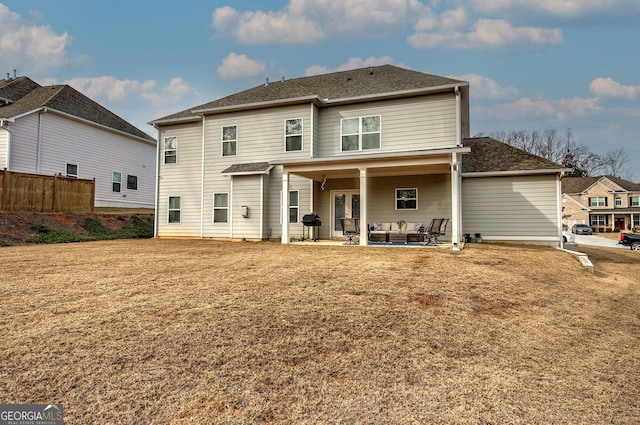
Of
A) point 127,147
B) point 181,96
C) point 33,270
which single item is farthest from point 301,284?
point 127,147

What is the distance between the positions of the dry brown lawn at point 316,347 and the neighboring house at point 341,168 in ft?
22.2

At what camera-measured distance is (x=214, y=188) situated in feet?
50.9

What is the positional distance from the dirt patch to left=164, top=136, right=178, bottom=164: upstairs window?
165 inches

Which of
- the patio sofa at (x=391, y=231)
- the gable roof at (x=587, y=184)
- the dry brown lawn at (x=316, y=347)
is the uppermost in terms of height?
the gable roof at (x=587, y=184)

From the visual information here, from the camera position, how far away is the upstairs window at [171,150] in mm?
16547


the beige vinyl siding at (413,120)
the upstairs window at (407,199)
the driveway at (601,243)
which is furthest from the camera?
the driveway at (601,243)

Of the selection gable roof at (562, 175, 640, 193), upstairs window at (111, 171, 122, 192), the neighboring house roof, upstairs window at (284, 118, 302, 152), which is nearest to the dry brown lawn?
upstairs window at (284, 118, 302, 152)

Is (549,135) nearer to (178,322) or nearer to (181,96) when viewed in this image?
(181,96)

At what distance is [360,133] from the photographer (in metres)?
14.0

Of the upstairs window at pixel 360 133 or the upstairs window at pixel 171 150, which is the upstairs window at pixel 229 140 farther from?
the upstairs window at pixel 360 133

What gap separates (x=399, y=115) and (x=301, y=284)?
9.41 m

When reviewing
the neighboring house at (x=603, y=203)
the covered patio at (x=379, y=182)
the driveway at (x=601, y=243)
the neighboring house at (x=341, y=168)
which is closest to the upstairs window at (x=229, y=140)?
the neighboring house at (x=341, y=168)

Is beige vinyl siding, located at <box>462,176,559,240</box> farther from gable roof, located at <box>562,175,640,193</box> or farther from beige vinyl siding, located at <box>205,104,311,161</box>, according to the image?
gable roof, located at <box>562,175,640,193</box>

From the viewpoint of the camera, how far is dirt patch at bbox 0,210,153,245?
12.7 meters
